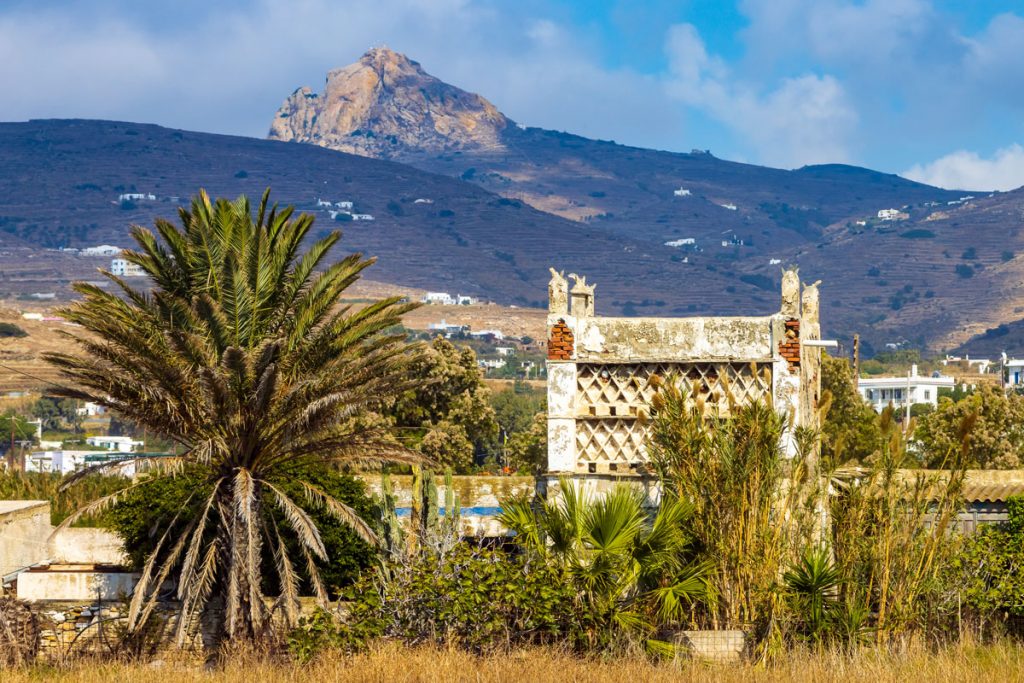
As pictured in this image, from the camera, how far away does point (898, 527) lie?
20422mm

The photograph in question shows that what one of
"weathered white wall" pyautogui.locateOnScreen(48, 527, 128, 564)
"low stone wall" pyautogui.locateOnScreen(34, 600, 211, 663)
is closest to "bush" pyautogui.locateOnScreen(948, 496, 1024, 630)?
"low stone wall" pyautogui.locateOnScreen(34, 600, 211, 663)

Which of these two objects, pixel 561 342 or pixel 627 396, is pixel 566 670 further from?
pixel 561 342

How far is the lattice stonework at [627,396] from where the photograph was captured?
869 inches

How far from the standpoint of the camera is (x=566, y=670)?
18234mm

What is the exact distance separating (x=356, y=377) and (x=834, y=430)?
89.6 ft

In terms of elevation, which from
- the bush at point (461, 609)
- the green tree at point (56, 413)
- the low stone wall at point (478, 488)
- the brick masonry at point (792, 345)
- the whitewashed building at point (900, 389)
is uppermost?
the whitewashed building at point (900, 389)

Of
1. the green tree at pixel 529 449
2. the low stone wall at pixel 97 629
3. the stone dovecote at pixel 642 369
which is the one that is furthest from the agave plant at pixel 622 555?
the green tree at pixel 529 449

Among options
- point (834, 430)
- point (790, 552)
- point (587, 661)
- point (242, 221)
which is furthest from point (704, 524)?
point (834, 430)

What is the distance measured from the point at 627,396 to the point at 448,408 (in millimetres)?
27711

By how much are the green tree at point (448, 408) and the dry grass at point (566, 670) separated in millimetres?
25133

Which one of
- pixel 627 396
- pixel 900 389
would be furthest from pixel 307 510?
pixel 900 389

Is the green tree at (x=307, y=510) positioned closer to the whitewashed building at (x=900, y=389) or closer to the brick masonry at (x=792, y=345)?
the brick masonry at (x=792, y=345)

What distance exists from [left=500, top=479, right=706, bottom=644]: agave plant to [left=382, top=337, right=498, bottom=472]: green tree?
2417cm

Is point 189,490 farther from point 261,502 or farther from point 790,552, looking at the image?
point 790,552
